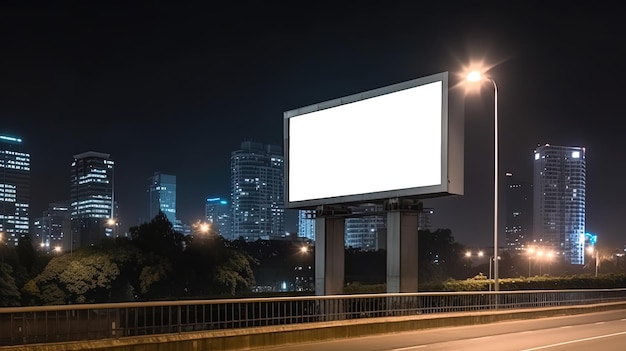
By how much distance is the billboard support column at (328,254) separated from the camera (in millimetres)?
39031

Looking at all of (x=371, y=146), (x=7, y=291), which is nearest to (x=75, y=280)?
(x=7, y=291)

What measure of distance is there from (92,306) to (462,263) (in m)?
112

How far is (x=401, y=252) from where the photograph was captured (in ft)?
113

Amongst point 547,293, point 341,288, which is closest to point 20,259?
point 341,288

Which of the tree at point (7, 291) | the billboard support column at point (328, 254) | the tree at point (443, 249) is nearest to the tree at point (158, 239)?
the tree at point (7, 291)

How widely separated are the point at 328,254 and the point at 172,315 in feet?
75.3

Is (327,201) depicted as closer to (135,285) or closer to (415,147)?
(415,147)

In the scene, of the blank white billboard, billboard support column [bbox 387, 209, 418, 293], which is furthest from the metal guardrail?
the blank white billboard

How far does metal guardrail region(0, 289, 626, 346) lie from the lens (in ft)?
44.7

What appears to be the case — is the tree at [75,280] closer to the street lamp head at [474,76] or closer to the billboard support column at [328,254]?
the billboard support column at [328,254]

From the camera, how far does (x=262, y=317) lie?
1992cm

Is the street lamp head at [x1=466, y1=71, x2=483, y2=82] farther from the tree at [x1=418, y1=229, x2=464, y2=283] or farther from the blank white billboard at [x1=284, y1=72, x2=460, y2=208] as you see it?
the tree at [x1=418, y1=229, x2=464, y2=283]

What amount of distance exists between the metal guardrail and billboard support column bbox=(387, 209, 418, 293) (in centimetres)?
584

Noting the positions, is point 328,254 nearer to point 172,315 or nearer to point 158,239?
point 172,315
